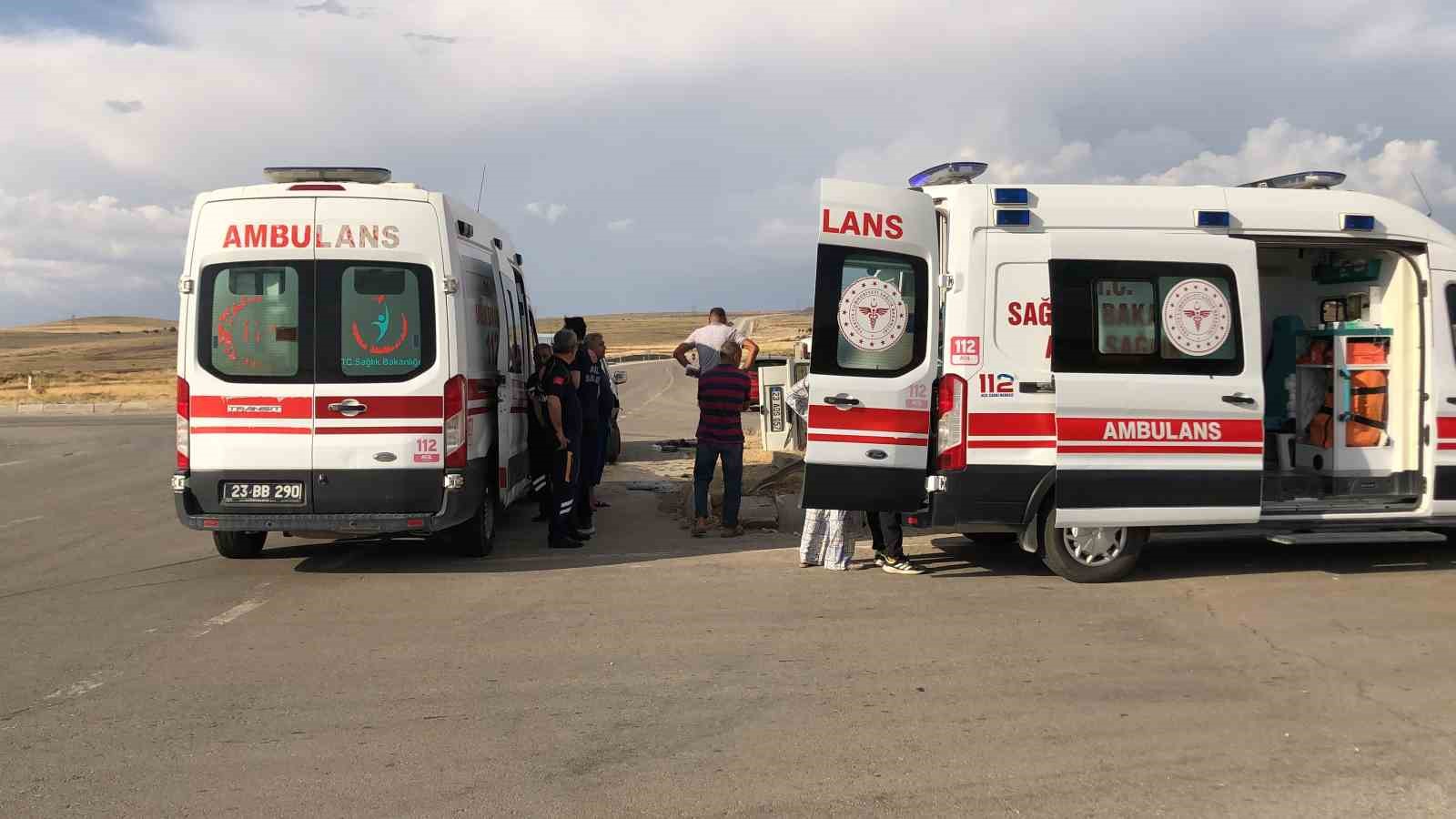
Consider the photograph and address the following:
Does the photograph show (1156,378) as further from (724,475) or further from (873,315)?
(724,475)

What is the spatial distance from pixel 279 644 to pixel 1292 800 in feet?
16.5

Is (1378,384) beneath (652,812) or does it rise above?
above

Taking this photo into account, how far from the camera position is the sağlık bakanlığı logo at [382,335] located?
8.11 metres

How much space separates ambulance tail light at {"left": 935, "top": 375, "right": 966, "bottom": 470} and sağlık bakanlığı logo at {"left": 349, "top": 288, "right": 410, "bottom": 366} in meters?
3.73

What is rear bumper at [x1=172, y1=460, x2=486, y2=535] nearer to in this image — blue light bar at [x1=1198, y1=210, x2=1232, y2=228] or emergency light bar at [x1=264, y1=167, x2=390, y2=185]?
emergency light bar at [x1=264, y1=167, x2=390, y2=185]

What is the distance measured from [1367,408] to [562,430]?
6.22 m

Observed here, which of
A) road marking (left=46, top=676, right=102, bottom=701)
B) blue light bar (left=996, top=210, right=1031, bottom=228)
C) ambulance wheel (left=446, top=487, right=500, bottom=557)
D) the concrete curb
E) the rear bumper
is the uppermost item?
blue light bar (left=996, top=210, right=1031, bottom=228)

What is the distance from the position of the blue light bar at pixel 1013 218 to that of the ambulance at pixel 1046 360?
16 mm

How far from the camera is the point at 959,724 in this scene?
4.90 m

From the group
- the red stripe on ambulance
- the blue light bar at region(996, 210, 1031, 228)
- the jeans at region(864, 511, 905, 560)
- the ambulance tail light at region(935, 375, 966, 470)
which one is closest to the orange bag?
the blue light bar at region(996, 210, 1031, 228)

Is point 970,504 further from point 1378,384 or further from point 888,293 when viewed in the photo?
point 1378,384

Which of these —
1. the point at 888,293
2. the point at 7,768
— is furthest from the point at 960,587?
the point at 7,768

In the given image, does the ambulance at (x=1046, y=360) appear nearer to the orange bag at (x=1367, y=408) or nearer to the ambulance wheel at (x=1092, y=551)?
the ambulance wheel at (x=1092, y=551)

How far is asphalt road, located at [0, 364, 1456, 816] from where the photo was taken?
13.9 ft
